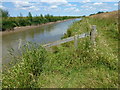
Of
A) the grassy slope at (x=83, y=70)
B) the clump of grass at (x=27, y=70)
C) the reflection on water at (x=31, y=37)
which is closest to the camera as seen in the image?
the clump of grass at (x=27, y=70)

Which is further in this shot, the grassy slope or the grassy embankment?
the grassy slope

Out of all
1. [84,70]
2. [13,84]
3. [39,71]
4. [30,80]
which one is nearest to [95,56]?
[84,70]

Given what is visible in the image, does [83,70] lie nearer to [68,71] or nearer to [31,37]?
[68,71]

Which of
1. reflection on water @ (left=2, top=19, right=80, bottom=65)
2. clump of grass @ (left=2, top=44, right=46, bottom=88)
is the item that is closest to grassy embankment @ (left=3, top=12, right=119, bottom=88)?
clump of grass @ (left=2, top=44, right=46, bottom=88)

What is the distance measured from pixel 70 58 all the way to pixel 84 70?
673 millimetres

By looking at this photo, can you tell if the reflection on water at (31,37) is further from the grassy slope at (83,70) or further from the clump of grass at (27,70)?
the clump of grass at (27,70)

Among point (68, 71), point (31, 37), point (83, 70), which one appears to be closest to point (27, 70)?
point (68, 71)

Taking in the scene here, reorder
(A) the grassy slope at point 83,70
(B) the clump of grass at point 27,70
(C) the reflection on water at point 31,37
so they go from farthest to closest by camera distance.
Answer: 1. (C) the reflection on water at point 31,37
2. (A) the grassy slope at point 83,70
3. (B) the clump of grass at point 27,70

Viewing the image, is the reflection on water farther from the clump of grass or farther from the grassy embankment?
the clump of grass

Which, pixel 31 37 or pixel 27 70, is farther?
pixel 31 37

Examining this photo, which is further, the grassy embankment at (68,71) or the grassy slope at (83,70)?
the grassy slope at (83,70)


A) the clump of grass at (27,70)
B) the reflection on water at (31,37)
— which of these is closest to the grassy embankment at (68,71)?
the clump of grass at (27,70)

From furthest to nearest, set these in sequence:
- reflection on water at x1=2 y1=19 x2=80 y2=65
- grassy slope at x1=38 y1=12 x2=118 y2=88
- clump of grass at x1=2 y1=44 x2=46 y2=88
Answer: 1. reflection on water at x1=2 y1=19 x2=80 y2=65
2. grassy slope at x1=38 y1=12 x2=118 y2=88
3. clump of grass at x1=2 y1=44 x2=46 y2=88

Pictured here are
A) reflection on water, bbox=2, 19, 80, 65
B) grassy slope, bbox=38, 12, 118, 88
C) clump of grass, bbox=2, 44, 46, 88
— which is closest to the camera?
clump of grass, bbox=2, 44, 46, 88
